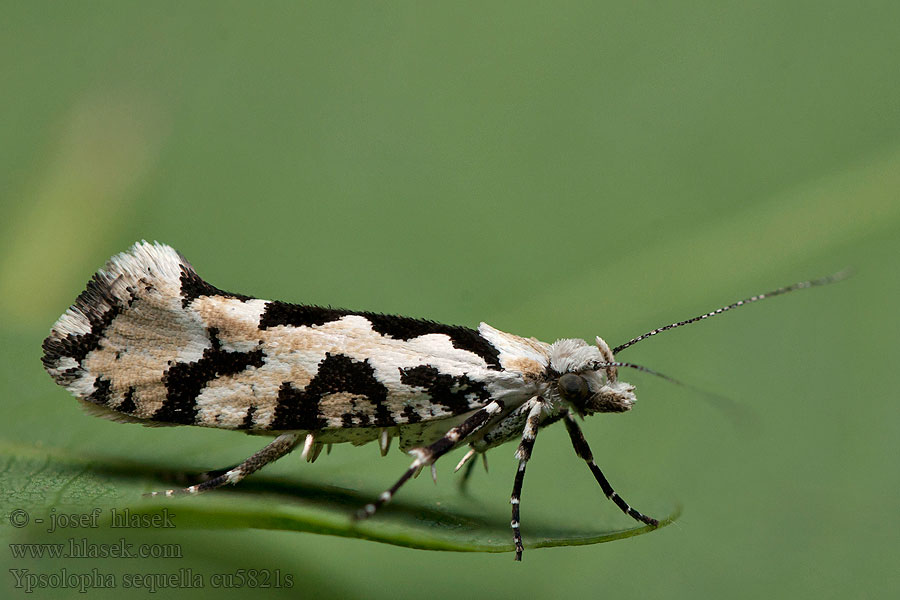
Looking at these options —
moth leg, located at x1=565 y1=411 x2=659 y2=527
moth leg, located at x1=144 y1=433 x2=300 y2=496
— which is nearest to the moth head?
moth leg, located at x1=565 y1=411 x2=659 y2=527

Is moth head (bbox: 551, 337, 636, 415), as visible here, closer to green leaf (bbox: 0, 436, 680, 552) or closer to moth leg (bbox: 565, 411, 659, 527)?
moth leg (bbox: 565, 411, 659, 527)

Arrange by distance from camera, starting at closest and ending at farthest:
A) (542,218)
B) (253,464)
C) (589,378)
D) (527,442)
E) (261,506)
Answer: (261,506)
(253,464)
(527,442)
(589,378)
(542,218)

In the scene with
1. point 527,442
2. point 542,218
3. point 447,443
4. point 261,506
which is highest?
point 542,218

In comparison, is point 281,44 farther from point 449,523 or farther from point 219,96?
point 449,523

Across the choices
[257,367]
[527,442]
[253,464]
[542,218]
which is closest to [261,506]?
[253,464]

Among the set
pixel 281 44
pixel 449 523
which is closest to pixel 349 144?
pixel 281 44

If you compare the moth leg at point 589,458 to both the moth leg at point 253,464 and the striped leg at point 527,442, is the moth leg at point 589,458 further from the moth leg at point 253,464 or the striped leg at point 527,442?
the moth leg at point 253,464

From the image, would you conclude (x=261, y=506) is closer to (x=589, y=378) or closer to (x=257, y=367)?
(x=257, y=367)
